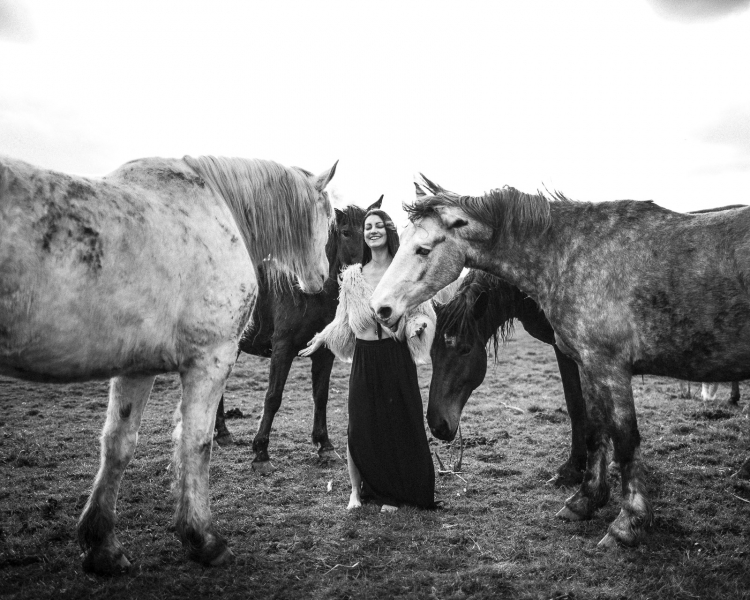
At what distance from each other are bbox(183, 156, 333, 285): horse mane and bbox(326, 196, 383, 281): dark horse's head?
222cm

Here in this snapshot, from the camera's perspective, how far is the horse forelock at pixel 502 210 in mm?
3951

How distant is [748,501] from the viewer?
4.43m

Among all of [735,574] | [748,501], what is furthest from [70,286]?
[748,501]

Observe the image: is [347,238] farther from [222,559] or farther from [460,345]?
[222,559]

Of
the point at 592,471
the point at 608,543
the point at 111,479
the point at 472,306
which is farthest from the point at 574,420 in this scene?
the point at 111,479

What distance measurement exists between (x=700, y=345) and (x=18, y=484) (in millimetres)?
5926

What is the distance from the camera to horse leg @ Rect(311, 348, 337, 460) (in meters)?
6.27

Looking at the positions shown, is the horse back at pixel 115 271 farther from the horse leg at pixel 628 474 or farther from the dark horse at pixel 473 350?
the horse leg at pixel 628 474

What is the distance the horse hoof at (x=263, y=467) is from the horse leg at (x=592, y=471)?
2.97 metres

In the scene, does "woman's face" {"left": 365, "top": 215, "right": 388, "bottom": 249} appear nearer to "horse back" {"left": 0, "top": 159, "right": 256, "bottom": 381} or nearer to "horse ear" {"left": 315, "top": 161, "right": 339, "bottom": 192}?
"horse ear" {"left": 315, "top": 161, "right": 339, "bottom": 192}

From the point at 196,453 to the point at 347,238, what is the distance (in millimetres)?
3794

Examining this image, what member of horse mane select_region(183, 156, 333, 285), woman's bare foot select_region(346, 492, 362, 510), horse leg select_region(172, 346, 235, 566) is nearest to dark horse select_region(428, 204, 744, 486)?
woman's bare foot select_region(346, 492, 362, 510)

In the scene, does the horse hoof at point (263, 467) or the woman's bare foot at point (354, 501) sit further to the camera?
the horse hoof at point (263, 467)

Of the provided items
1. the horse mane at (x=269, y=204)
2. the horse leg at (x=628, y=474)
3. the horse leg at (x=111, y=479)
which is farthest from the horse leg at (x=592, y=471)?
the horse leg at (x=111, y=479)
